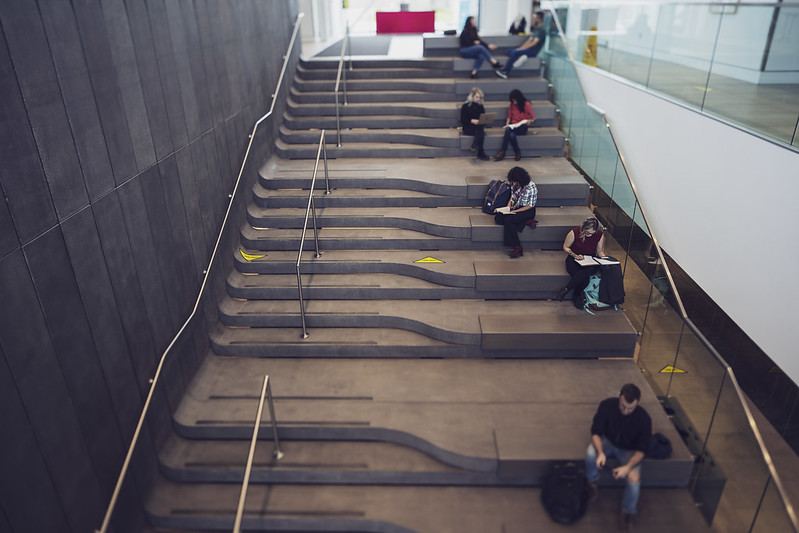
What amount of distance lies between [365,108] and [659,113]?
4.40 meters

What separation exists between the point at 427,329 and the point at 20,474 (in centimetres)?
367

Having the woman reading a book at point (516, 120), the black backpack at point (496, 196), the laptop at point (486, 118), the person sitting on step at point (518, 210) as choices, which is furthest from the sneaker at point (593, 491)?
the laptop at point (486, 118)

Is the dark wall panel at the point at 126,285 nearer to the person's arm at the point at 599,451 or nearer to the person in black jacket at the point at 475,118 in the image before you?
the person's arm at the point at 599,451

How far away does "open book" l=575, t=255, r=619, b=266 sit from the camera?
18.6 ft

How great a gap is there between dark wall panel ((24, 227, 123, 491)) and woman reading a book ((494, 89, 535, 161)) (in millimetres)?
5943

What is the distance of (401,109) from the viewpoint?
8.92 meters

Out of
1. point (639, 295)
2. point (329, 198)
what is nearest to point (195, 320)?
point (329, 198)

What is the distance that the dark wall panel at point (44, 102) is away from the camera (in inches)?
119

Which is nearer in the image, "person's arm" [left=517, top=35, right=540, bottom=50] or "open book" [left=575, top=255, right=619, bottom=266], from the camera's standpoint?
"open book" [left=575, top=255, right=619, bottom=266]

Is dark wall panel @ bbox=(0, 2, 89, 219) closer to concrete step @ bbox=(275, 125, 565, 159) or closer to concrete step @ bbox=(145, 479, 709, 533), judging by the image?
concrete step @ bbox=(145, 479, 709, 533)

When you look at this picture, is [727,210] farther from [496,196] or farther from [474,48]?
[474,48]

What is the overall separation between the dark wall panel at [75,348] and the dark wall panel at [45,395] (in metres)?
0.06

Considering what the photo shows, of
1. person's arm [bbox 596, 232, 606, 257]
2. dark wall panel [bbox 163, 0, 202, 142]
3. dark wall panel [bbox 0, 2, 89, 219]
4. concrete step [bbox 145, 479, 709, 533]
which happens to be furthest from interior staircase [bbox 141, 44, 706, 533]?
dark wall panel [bbox 0, 2, 89, 219]

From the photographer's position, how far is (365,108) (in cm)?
886
